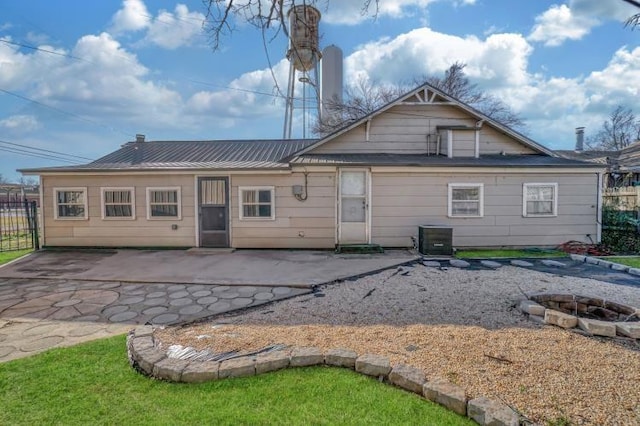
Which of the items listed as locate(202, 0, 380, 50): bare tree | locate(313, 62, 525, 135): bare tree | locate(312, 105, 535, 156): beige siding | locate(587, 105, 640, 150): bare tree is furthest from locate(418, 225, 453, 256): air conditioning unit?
locate(587, 105, 640, 150): bare tree

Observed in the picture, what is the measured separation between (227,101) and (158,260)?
30.7 ft

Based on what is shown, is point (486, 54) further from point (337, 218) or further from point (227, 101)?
point (227, 101)

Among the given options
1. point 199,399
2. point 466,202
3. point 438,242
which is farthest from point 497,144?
point 199,399

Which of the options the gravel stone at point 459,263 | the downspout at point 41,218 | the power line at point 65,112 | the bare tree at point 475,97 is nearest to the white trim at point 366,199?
the gravel stone at point 459,263

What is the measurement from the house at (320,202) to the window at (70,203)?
1.1 inches

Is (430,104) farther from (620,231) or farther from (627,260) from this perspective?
(620,231)

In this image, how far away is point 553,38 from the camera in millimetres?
8914

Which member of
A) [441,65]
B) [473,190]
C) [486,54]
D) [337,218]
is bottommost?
[337,218]

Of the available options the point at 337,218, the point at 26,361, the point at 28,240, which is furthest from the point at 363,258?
the point at 28,240

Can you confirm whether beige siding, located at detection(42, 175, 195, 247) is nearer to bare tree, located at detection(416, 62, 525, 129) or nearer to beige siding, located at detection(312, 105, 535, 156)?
beige siding, located at detection(312, 105, 535, 156)

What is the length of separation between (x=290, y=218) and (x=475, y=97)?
59.7 ft

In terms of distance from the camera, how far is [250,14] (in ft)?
11.7

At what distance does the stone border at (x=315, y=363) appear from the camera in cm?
231

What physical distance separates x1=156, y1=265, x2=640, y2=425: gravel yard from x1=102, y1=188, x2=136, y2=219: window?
21.5ft
